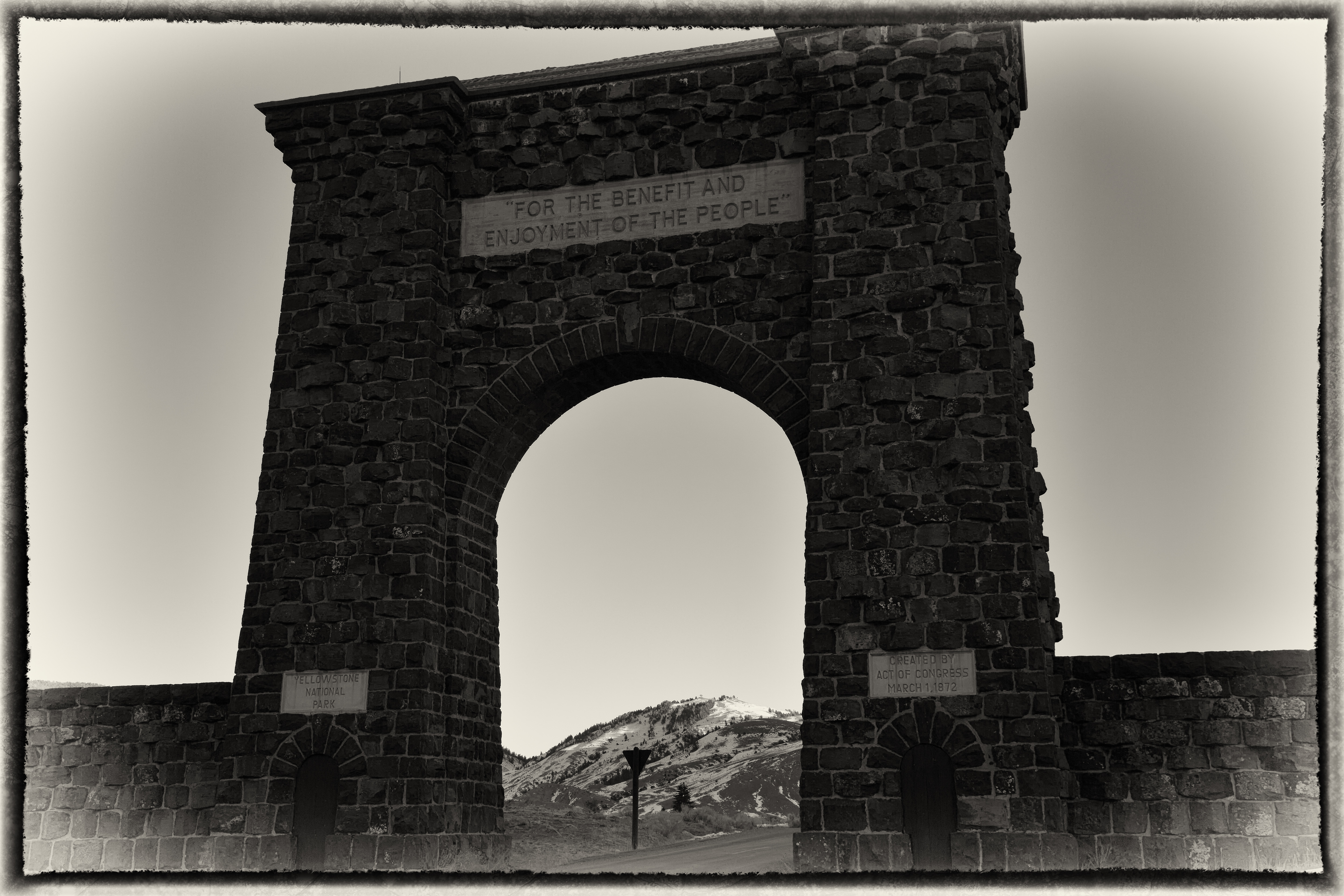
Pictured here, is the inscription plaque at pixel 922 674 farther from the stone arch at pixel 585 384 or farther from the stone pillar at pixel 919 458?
the stone arch at pixel 585 384

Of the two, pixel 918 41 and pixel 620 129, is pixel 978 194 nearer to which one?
pixel 918 41

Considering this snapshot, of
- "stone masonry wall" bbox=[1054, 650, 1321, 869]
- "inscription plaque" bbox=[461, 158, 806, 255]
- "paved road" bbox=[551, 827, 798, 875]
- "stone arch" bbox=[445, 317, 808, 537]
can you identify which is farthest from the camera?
"inscription plaque" bbox=[461, 158, 806, 255]

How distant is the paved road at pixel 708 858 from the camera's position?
1316 cm

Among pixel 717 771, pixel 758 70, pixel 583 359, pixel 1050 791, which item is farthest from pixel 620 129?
pixel 717 771

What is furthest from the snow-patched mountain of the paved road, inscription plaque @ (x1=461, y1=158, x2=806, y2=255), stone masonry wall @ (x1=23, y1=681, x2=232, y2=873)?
inscription plaque @ (x1=461, y1=158, x2=806, y2=255)

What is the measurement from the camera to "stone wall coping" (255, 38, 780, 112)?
1365 centimetres

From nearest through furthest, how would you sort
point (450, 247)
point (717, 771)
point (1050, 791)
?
1. point (1050, 791)
2. point (450, 247)
3. point (717, 771)

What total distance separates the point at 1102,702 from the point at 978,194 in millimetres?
4477

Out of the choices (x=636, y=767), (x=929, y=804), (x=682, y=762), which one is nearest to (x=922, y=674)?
(x=929, y=804)

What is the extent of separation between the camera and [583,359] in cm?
1349

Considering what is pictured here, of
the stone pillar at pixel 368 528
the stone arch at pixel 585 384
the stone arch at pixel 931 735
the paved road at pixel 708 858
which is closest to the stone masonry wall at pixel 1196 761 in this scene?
the stone arch at pixel 931 735

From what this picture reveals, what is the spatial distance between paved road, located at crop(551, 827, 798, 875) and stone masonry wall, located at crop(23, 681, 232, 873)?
3.46 m

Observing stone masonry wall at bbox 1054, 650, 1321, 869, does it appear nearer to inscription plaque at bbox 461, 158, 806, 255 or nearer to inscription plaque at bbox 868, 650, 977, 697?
inscription plaque at bbox 868, 650, 977, 697

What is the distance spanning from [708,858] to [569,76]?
792 cm
